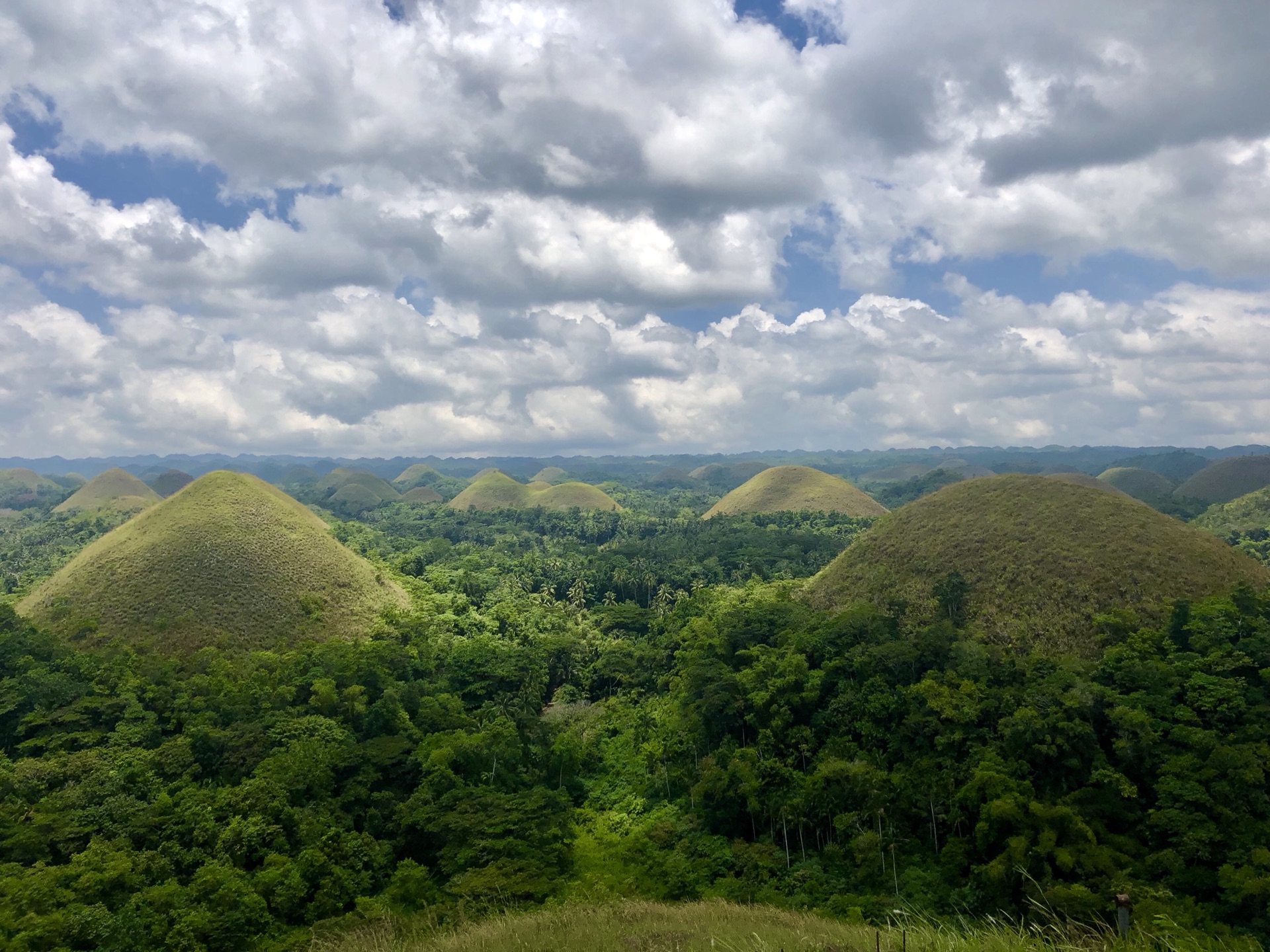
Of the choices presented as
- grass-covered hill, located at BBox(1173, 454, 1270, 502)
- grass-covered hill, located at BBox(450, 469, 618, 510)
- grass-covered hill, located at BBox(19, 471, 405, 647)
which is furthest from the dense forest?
grass-covered hill, located at BBox(1173, 454, 1270, 502)

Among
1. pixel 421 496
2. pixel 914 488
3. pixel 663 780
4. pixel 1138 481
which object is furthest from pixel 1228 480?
pixel 421 496

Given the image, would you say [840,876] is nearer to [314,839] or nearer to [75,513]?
[314,839]

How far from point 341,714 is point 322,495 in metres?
154

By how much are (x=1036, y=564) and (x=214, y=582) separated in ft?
156

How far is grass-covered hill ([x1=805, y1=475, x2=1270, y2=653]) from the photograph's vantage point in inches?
1144

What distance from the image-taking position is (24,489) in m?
162

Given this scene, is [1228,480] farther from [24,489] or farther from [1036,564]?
[24,489]

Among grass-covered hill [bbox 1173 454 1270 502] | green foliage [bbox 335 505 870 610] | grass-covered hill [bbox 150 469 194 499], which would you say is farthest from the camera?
grass-covered hill [bbox 150 469 194 499]

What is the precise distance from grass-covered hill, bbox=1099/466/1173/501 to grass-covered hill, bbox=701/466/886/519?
52883mm

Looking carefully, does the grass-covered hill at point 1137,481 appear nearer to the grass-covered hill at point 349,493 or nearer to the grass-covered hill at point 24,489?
the grass-covered hill at point 349,493

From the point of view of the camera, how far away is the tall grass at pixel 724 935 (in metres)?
6.66

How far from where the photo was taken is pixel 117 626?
37719mm

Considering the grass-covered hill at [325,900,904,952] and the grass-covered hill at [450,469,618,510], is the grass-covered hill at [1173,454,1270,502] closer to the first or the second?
the grass-covered hill at [450,469,618,510]

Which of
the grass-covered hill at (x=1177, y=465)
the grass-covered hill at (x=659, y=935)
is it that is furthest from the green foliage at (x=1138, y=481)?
the grass-covered hill at (x=659, y=935)
